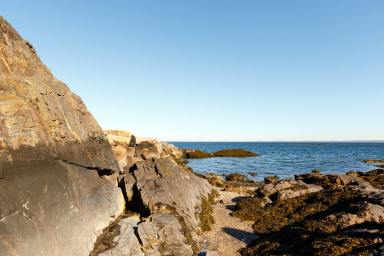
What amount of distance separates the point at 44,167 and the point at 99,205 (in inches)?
176

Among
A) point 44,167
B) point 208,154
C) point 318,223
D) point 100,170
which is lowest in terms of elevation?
point 208,154

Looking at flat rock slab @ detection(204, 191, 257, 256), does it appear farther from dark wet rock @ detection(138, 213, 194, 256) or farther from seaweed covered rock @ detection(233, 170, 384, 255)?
dark wet rock @ detection(138, 213, 194, 256)

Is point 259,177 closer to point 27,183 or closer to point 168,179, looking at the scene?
point 168,179

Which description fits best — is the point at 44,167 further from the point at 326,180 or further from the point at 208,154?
the point at 208,154

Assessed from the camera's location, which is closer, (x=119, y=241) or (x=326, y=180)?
(x=119, y=241)

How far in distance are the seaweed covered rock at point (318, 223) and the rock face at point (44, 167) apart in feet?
30.4

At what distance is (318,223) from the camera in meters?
18.9

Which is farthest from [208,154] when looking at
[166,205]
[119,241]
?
[119,241]

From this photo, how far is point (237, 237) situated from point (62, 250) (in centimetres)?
1139

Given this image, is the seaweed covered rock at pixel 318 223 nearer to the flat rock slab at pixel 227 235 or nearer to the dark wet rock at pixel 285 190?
the dark wet rock at pixel 285 190

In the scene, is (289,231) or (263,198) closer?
(289,231)

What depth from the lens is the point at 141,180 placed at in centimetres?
2136

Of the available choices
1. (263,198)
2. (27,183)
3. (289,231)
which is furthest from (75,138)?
(263,198)

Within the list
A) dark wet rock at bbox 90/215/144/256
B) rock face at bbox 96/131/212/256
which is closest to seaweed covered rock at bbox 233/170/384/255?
rock face at bbox 96/131/212/256
